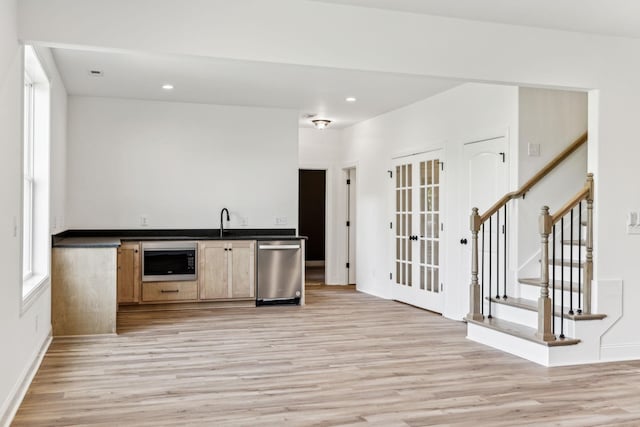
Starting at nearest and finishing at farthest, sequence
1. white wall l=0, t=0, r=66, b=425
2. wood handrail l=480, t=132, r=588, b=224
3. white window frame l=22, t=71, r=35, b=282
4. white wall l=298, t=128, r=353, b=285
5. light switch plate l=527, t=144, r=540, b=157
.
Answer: white wall l=0, t=0, r=66, b=425 → white window frame l=22, t=71, r=35, b=282 → wood handrail l=480, t=132, r=588, b=224 → light switch plate l=527, t=144, r=540, b=157 → white wall l=298, t=128, r=353, b=285

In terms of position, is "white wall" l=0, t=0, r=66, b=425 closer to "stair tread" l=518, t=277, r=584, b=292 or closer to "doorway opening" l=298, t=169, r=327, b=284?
"stair tread" l=518, t=277, r=584, b=292

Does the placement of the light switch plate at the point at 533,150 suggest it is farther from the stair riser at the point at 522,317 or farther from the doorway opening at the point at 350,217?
the doorway opening at the point at 350,217

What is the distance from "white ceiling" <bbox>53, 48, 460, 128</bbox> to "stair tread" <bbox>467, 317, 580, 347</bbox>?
2152 mm

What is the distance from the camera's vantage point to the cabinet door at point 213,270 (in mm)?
7270

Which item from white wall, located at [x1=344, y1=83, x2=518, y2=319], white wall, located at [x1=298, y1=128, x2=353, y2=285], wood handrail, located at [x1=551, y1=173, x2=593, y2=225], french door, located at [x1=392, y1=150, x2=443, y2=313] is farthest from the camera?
white wall, located at [x1=298, y1=128, x2=353, y2=285]

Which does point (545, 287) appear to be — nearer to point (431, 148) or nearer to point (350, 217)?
point (431, 148)

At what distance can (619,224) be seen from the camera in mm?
4805

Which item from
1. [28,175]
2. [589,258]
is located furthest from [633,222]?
[28,175]

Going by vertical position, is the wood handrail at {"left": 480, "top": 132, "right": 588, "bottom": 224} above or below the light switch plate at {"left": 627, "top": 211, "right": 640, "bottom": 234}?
above

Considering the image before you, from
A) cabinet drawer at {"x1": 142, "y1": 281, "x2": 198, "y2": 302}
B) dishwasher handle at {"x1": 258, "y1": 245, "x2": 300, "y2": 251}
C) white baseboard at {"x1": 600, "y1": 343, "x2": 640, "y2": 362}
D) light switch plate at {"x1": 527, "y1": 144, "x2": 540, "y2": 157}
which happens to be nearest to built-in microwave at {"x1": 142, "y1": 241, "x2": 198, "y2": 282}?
cabinet drawer at {"x1": 142, "y1": 281, "x2": 198, "y2": 302}

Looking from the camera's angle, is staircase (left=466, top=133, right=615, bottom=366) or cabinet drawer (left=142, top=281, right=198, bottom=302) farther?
cabinet drawer (left=142, top=281, right=198, bottom=302)

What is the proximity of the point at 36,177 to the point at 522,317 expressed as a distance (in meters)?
4.39

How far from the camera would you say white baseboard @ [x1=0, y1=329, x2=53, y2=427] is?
3215 millimetres

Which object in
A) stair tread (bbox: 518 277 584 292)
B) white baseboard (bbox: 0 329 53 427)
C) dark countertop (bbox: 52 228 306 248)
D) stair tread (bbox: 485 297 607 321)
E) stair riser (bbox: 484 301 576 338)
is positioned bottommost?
white baseboard (bbox: 0 329 53 427)
